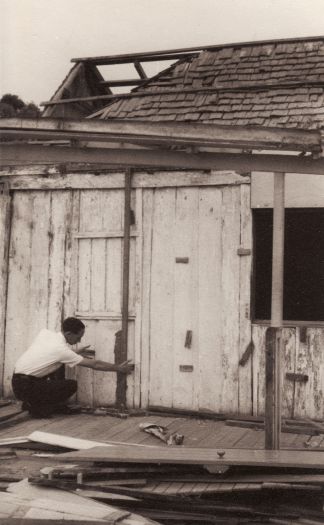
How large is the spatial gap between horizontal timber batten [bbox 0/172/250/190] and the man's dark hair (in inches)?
74.5

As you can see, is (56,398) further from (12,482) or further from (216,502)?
(216,502)

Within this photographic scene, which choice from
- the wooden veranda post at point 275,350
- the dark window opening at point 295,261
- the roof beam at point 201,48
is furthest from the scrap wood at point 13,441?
the roof beam at point 201,48

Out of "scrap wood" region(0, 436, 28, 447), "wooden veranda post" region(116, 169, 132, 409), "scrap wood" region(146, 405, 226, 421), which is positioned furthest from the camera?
"wooden veranda post" region(116, 169, 132, 409)

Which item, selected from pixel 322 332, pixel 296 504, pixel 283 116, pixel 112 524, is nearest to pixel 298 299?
pixel 322 332

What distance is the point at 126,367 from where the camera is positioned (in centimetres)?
919

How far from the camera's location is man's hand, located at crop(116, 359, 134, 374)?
9078 mm

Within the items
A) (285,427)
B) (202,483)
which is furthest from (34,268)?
(202,483)

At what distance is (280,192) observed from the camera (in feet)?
22.2

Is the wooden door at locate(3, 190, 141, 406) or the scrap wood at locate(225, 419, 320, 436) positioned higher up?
the wooden door at locate(3, 190, 141, 406)

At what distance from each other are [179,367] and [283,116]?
346 centimetres

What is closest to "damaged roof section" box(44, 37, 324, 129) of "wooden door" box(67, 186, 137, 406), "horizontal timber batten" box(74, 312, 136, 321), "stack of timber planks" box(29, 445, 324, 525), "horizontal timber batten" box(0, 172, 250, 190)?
"horizontal timber batten" box(0, 172, 250, 190)

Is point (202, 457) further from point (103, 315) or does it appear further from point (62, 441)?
point (103, 315)

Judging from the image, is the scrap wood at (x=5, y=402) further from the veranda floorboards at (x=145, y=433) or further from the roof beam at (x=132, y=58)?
the roof beam at (x=132, y=58)

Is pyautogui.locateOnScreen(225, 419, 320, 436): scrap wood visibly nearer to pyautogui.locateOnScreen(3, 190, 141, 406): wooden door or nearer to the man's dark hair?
pyautogui.locateOnScreen(3, 190, 141, 406): wooden door
